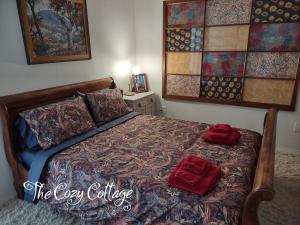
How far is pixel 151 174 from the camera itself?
164 cm

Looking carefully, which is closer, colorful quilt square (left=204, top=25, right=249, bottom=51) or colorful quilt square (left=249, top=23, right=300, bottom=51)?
colorful quilt square (left=249, top=23, right=300, bottom=51)

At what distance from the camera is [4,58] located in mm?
2078

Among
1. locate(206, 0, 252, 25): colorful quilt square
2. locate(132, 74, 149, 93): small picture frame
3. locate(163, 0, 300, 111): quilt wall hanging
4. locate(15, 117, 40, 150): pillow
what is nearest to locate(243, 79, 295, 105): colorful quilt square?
locate(163, 0, 300, 111): quilt wall hanging

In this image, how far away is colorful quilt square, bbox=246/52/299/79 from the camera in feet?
9.48

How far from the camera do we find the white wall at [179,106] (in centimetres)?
312

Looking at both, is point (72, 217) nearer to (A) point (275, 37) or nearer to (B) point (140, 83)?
(B) point (140, 83)

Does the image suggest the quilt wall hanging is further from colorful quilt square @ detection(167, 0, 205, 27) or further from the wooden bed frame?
the wooden bed frame

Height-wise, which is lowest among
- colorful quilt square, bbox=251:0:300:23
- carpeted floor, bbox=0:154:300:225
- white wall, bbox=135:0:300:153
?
carpeted floor, bbox=0:154:300:225

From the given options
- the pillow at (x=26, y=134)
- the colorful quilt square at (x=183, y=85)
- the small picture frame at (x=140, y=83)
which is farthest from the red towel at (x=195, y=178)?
the small picture frame at (x=140, y=83)

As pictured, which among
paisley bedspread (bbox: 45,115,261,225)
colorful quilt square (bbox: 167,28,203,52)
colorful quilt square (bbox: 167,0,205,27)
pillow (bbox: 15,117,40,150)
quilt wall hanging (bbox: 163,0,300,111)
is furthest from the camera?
colorful quilt square (bbox: 167,28,203,52)

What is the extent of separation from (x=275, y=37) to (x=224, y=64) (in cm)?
70

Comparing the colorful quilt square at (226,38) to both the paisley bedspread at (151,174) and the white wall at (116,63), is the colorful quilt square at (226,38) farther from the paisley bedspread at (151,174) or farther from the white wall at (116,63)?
the paisley bedspread at (151,174)

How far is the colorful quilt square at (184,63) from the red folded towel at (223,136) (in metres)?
1.48

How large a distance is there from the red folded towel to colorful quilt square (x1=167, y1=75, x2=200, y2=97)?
1.41 metres
